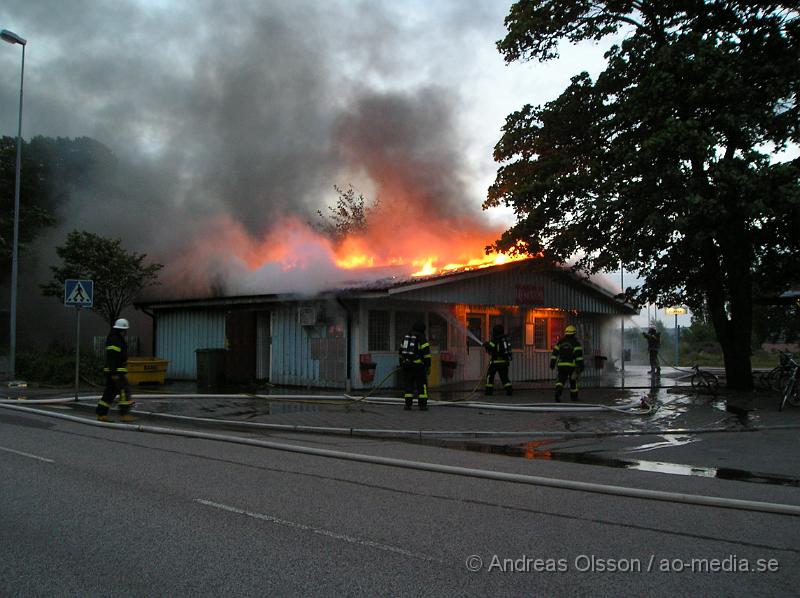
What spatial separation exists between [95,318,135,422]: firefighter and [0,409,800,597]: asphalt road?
3.40 metres

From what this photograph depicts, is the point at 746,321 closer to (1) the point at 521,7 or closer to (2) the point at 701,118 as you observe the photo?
(2) the point at 701,118

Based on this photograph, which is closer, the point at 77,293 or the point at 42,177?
the point at 77,293

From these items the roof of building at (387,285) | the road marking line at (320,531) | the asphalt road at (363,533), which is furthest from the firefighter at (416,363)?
the road marking line at (320,531)

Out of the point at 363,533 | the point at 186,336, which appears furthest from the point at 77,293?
the point at 363,533

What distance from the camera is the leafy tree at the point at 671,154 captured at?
40.4 feet

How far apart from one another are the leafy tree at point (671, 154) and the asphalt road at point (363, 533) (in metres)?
7.46

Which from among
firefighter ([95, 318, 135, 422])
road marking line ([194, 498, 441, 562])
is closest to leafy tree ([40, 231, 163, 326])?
firefighter ([95, 318, 135, 422])

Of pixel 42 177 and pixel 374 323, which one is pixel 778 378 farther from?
pixel 42 177

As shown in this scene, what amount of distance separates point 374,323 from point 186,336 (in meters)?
6.56

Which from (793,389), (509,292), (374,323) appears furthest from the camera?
(509,292)

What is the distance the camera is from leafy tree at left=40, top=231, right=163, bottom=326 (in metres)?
20.1

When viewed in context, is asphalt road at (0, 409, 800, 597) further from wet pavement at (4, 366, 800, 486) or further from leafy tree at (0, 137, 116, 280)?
leafy tree at (0, 137, 116, 280)

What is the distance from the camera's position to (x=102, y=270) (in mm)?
20109

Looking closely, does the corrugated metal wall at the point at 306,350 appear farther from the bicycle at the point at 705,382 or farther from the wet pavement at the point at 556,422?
the bicycle at the point at 705,382
